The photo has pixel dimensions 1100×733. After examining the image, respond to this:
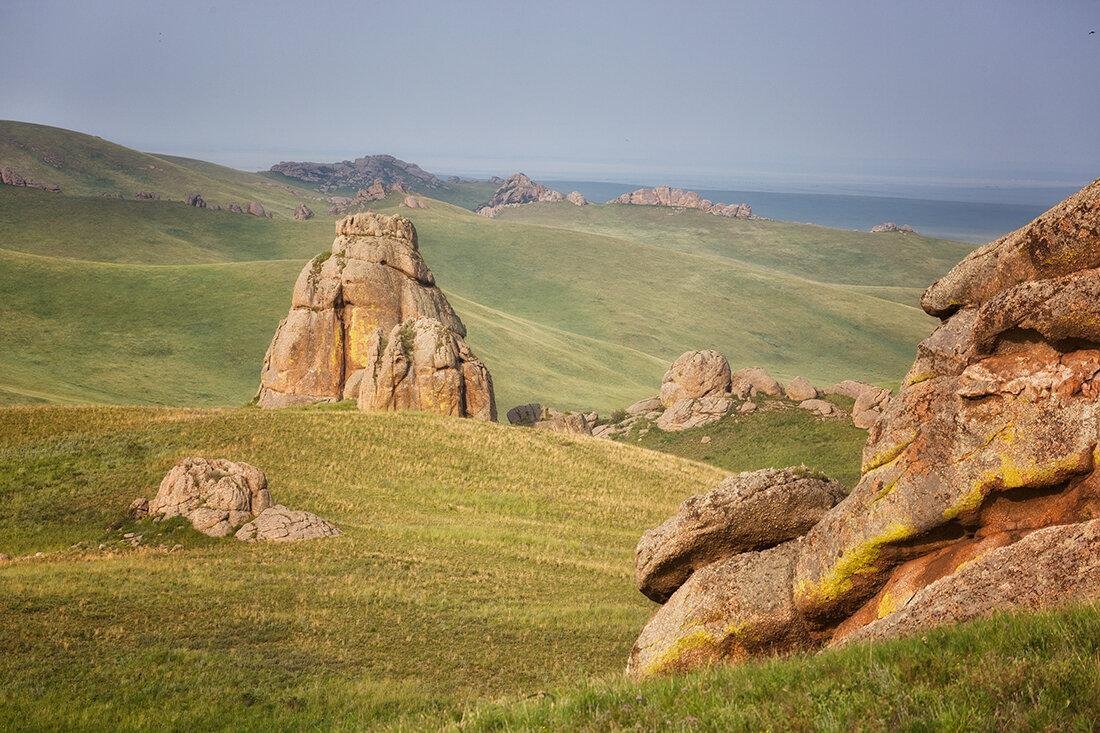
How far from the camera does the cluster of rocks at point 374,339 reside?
62656mm

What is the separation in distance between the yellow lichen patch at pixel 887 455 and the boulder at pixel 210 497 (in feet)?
79.6

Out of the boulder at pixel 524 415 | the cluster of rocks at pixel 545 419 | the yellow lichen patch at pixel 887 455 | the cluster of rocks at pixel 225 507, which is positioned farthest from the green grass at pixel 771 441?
the yellow lichen patch at pixel 887 455

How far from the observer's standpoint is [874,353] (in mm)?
189250

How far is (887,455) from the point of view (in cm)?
1669

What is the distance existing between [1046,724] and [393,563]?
2636cm

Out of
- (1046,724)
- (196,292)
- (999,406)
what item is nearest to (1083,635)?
(1046,724)

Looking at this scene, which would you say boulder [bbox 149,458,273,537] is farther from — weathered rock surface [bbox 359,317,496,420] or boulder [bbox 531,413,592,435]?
boulder [bbox 531,413,592,435]

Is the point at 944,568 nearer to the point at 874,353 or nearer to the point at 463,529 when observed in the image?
the point at 463,529

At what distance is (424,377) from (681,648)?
47431 millimetres

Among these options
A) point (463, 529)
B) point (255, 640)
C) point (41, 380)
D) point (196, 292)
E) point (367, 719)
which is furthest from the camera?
point (196, 292)

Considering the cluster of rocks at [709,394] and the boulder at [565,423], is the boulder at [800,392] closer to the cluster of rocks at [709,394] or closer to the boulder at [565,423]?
the cluster of rocks at [709,394]

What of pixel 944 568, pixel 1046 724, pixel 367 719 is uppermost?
pixel 1046 724

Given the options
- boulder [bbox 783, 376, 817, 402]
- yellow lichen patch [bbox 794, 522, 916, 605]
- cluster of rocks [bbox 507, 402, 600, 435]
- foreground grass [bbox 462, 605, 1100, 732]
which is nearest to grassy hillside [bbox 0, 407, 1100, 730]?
foreground grass [bbox 462, 605, 1100, 732]

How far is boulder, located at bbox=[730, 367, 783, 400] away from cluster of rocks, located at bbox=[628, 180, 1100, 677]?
7651 cm
